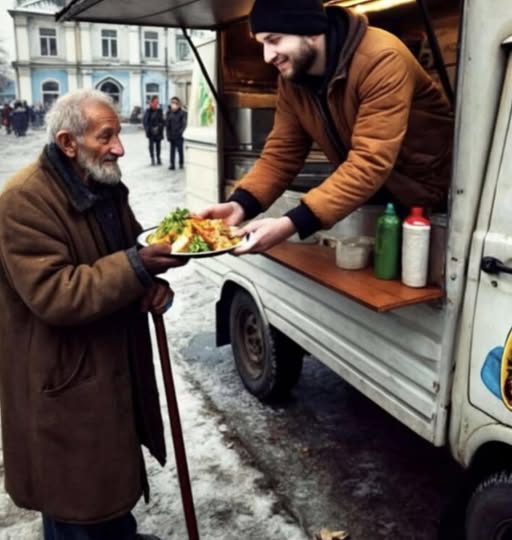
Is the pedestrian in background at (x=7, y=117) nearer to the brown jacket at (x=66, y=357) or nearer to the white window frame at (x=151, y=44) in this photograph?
the white window frame at (x=151, y=44)

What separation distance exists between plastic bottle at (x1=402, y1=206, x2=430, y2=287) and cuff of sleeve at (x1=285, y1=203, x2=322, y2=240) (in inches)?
14.4

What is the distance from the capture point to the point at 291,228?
2.42 metres

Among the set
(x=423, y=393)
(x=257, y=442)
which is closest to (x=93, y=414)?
(x=423, y=393)

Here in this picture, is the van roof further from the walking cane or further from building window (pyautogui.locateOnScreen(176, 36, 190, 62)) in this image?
building window (pyautogui.locateOnScreen(176, 36, 190, 62))

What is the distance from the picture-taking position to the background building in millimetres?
51188

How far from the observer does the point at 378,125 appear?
7.53 ft

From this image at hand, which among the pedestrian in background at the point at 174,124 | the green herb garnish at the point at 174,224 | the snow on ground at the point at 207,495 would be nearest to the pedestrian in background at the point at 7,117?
the pedestrian in background at the point at 174,124

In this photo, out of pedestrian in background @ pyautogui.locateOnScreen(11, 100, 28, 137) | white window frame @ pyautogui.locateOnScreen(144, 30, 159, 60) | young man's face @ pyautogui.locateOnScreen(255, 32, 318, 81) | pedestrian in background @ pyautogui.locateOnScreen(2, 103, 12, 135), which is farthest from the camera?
white window frame @ pyautogui.locateOnScreen(144, 30, 159, 60)

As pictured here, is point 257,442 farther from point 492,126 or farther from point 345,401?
point 492,126

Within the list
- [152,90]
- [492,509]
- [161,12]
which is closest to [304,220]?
[492,509]

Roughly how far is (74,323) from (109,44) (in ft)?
180

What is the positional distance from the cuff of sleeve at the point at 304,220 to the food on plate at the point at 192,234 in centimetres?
27

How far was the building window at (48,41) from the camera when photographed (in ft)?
169

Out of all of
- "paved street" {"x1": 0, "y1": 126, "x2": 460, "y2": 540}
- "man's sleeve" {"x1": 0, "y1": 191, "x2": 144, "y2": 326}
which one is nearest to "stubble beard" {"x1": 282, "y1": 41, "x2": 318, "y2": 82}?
"man's sleeve" {"x1": 0, "y1": 191, "x2": 144, "y2": 326}
